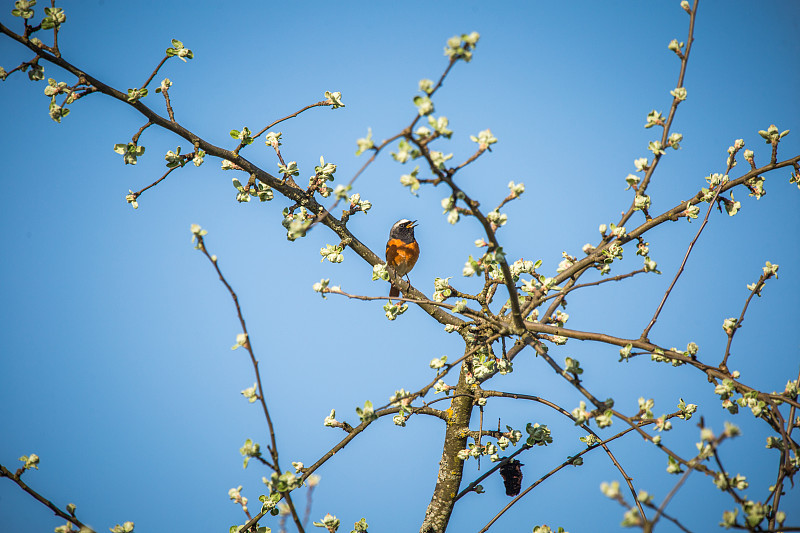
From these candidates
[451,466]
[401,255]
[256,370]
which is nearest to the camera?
[256,370]

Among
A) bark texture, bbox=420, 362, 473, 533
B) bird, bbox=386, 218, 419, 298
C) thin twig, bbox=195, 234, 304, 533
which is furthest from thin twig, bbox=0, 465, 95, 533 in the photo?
bird, bbox=386, 218, 419, 298

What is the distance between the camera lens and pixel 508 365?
2857 mm

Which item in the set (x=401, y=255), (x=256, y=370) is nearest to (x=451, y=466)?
(x=256, y=370)

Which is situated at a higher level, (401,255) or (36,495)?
(401,255)

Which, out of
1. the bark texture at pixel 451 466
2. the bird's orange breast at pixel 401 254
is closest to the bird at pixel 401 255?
the bird's orange breast at pixel 401 254

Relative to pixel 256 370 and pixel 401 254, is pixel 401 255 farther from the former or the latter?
pixel 256 370

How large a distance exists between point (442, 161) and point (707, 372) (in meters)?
1.47

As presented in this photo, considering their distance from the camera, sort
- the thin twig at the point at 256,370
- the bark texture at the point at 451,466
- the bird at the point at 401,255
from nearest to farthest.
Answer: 1. the thin twig at the point at 256,370
2. the bark texture at the point at 451,466
3. the bird at the point at 401,255

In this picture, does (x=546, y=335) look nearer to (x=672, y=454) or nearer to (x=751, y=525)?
(x=672, y=454)

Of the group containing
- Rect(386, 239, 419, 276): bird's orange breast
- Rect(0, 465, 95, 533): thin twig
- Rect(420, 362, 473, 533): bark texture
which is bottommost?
Rect(0, 465, 95, 533): thin twig

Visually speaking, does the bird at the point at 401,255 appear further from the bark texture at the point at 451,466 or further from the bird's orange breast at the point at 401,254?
the bark texture at the point at 451,466

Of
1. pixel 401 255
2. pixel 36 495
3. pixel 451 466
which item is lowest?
pixel 36 495

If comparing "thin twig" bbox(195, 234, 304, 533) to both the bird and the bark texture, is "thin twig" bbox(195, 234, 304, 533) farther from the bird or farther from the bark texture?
the bird

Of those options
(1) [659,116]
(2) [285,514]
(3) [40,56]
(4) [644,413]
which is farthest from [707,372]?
(3) [40,56]
